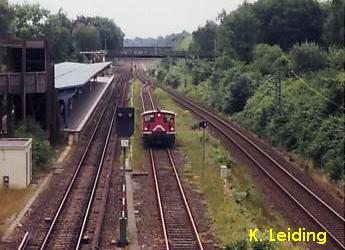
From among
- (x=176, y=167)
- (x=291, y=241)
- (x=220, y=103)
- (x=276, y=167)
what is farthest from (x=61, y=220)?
(x=220, y=103)

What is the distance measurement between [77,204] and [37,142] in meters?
7.09

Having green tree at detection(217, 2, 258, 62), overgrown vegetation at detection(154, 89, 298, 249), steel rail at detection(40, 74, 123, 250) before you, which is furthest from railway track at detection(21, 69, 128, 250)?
green tree at detection(217, 2, 258, 62)

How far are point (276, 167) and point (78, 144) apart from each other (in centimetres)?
1049

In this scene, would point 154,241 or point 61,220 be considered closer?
point 154,241

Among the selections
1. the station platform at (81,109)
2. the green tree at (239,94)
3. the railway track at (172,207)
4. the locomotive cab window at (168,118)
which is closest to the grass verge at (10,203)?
the railway track at (172,207)

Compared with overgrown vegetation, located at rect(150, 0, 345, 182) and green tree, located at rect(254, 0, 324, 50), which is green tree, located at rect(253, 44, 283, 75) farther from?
green tree, located at rect(254, 0, 324, 50)

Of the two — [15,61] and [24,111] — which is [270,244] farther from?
[15,61]

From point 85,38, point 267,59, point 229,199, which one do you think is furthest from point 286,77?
point 85,38

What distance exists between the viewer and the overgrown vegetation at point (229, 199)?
18.2m

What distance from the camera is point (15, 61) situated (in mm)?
34719

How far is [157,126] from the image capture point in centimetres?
3406

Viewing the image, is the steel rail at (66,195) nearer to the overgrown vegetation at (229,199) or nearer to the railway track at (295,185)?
the overgrown vegetation at (229,199)

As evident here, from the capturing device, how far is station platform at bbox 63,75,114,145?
36.6m

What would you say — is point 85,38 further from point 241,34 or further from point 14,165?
point 14,165
